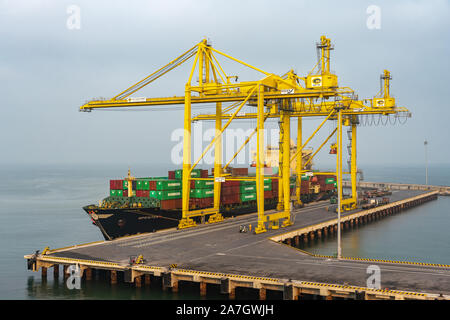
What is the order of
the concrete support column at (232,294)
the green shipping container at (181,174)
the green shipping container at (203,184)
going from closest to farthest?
the concrete support column at (232,294) → the green shipping container at (203,184) → the green shipping container at (181,174)

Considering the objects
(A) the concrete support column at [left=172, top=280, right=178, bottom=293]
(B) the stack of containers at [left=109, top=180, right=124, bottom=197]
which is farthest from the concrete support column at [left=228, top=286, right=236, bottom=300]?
(B) the stack of containers at [left=109, top=180, right=124, bottom=197]

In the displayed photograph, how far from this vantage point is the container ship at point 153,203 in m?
48.4

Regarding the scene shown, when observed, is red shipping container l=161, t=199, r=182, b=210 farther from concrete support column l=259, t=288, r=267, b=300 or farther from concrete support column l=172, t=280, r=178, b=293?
concrete support column l=259, t=288, r=267, b=300

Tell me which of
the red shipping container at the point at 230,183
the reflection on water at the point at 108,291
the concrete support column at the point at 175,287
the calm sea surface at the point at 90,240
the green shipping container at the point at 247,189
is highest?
the red shipping container at the point at 230,183

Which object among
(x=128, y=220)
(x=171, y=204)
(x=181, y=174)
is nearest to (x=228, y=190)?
(x=181, y=174)

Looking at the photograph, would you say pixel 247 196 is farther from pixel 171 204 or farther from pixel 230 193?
pixel 171 204

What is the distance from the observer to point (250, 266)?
34.0 m

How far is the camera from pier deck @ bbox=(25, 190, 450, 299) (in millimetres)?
28172

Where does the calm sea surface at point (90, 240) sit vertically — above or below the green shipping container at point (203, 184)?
below

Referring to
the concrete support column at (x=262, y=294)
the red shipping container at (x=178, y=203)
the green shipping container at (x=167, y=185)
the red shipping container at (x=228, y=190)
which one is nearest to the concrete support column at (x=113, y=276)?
the concrete support column at (x=262, y=294)

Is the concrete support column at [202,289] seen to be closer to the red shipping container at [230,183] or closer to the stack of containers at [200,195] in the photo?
the stack of containers at [200,195]

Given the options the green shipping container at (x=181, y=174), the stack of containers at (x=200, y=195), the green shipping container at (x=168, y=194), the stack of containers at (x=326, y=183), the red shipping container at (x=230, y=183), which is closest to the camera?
the green shipping container at (x=168, y=194)

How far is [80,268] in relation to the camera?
35500 mm
